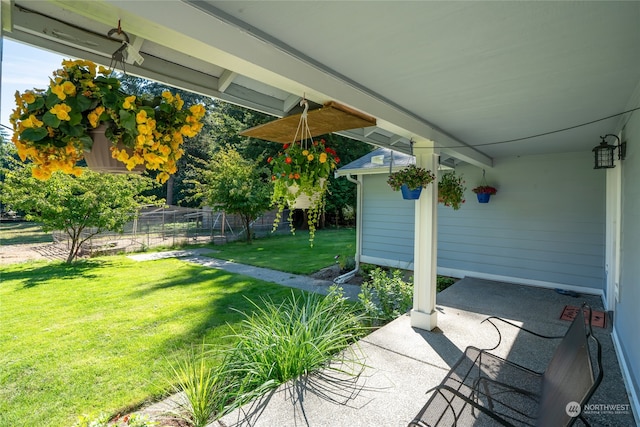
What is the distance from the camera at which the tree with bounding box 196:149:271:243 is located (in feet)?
36.0

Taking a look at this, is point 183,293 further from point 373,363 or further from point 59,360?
point 373,363

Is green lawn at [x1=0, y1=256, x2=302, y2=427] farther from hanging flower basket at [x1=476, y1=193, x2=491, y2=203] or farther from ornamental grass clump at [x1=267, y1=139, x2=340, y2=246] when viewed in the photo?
hanging flower basket at [x1=476, y1=193, x2=491, y2=203]

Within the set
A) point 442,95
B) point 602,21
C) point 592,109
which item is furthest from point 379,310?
point 602,21

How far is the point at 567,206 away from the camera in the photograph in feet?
17.6

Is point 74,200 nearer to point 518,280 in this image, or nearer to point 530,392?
point 530,392

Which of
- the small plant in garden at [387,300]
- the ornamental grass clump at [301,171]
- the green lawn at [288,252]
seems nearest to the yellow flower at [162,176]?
the ornamental grass clump at [301,171]

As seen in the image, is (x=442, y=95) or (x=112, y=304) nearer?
(x=442, y=95)

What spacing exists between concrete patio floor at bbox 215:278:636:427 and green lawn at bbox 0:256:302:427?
4.15ft

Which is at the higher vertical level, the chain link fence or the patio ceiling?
the patio ceiling

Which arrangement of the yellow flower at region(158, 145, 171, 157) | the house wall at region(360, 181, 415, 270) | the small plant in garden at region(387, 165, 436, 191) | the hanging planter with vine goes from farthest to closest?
the house wall at region(360, 181, 415, 270) → the hanging planter with vine → the small plant in garden at region(387, 165, 436, 191) → the yellow flower at region(158, 145, 171, 157)

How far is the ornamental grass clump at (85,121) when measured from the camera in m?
1.15

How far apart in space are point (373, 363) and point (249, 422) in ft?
4.16

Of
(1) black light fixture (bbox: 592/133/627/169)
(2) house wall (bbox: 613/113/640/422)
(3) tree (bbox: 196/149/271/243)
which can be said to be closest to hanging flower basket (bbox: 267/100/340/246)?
(2) house wall (bbox: 613/113/640/422)

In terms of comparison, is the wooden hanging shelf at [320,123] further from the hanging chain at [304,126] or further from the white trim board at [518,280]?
the white trim board at [518,280]
